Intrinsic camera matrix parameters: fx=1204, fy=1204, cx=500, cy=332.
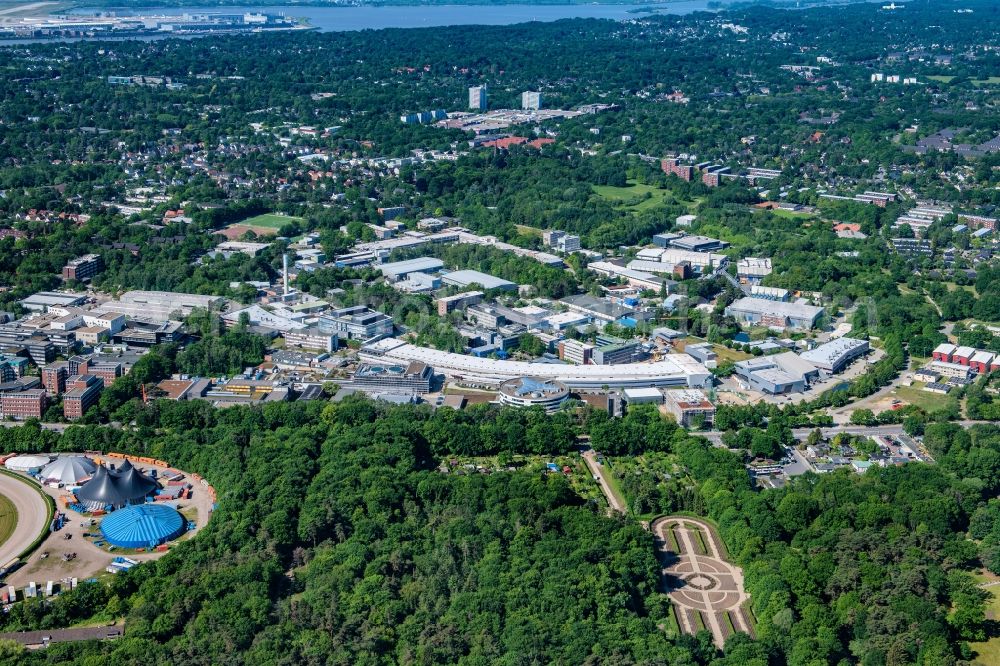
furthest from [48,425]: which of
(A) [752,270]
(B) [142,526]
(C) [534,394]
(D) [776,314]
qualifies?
(A) [752,270]

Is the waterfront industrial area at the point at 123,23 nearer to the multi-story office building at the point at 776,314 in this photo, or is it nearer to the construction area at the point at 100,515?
the multi-story office building at the point at 776,314

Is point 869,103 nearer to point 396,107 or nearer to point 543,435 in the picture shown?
point 396,107

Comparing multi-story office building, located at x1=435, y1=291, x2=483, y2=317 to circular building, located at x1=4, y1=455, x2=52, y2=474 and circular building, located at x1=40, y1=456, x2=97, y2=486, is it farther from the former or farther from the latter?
circular building, located at x1=4, y1=455, x2=52, y2=474

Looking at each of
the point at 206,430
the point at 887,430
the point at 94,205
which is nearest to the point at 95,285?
the point at 94,205

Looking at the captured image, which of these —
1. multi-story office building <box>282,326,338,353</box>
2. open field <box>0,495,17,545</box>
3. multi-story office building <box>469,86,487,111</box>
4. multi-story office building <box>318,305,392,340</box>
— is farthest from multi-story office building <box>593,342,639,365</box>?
multi-story office building <box>469,86,487,111</box>

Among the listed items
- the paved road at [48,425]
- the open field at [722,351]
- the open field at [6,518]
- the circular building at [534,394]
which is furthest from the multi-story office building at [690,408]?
the open field at [6,518]

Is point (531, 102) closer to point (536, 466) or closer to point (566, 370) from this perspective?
point (566, 370)
